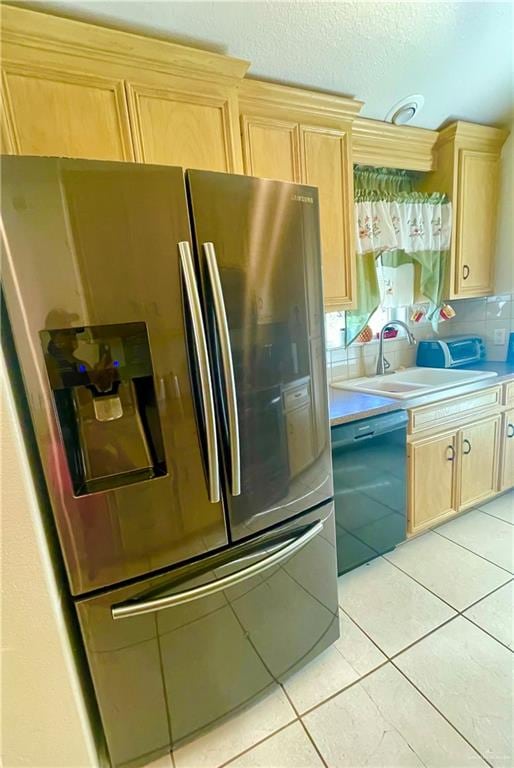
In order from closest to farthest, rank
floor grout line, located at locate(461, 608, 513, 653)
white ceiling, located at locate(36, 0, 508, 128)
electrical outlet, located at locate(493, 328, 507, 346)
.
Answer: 1. white ceiling, located at locate(36, 0, 508, 128)
2. floor grout line, located at locate(461, 608, 513, 653)
3. electrical outlet, located at locate(493, 328, 507, 346)

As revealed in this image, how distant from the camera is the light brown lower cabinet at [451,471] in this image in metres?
1.90

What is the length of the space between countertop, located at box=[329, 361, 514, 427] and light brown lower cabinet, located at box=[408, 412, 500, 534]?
220mm

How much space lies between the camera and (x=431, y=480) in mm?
1957

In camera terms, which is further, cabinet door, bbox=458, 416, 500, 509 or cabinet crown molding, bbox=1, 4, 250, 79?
cabinet door, bbox=458, 416, 500, 509

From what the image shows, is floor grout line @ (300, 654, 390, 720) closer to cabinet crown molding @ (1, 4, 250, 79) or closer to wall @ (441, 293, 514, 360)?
wall @ (441, 293, 514, 360)

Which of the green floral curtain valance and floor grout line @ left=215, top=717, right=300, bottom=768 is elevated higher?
the green floral curtain valance

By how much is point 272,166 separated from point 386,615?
6.94ft

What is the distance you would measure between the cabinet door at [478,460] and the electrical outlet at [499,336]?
0.71m

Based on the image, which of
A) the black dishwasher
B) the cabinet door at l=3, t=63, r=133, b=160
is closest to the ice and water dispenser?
the cabinet door at l=3, t=63, r=133, b=160

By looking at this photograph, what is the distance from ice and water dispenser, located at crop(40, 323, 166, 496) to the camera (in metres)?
0.86

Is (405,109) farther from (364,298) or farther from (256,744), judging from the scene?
(256,744)

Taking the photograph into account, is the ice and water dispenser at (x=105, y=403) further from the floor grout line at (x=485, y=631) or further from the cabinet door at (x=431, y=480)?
the floor grout line at (x=485, y=631)

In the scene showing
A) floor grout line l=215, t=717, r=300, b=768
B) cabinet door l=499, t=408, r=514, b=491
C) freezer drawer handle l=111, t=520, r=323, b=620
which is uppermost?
freezer drawer handle l=111, t=520, r=323, b=620

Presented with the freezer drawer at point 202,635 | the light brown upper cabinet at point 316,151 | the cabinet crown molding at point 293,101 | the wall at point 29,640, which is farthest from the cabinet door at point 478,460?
the wall at point 29,640
